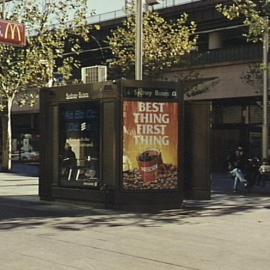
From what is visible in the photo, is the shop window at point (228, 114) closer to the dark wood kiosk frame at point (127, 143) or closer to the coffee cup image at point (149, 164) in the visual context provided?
the dark wood kiosk frame at point (127, 143)

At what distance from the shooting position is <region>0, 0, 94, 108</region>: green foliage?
1249 inches

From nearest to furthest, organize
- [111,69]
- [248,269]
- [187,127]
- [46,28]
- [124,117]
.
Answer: [248,269] < [124,117] < [187,127] < [46,28] < [111,69]

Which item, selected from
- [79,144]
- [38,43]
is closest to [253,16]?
[79,144]

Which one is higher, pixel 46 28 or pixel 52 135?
pixel 46 28

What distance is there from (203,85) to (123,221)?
23399mm

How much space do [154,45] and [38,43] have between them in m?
5.73

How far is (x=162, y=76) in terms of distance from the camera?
33.9 m

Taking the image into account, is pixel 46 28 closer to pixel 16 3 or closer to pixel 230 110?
pixel 16 3

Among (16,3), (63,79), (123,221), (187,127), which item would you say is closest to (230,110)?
(63,79)

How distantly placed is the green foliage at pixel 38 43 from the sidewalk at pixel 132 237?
49.6 ft

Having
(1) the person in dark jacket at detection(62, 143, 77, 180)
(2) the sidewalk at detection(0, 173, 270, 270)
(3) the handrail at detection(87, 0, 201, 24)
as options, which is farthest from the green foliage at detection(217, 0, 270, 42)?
(3) the handrail at detection(87, 0, 201, 24)

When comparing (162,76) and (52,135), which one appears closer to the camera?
(52,135)

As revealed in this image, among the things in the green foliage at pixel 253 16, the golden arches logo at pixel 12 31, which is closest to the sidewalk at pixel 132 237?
the golden arches logo at pixel 12 31

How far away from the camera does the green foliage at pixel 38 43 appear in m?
31.7
